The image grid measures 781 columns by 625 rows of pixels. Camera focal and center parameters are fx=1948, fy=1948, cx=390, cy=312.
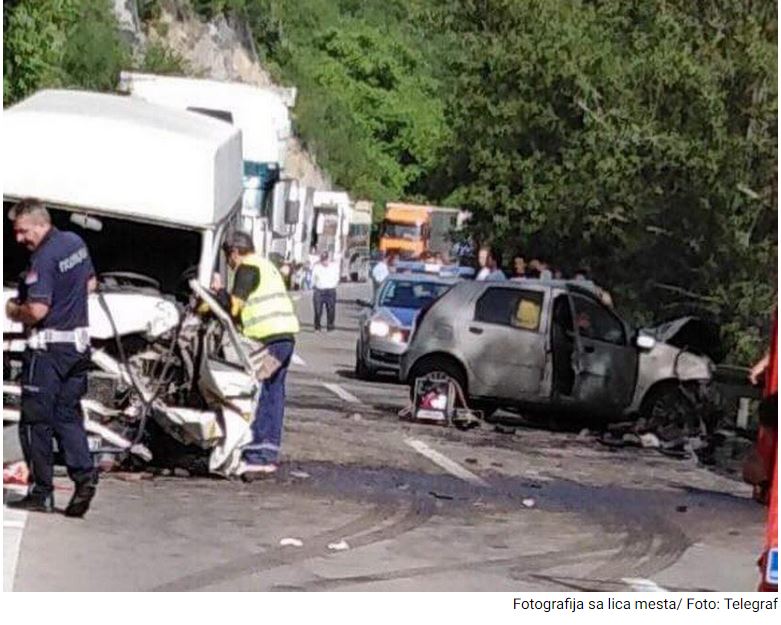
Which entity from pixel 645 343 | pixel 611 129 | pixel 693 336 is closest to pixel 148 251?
pixel 645 343

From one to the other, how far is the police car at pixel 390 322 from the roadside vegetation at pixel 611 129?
3370mm

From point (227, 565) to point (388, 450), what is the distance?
685 cm

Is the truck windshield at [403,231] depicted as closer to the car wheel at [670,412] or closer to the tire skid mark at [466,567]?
the car wheel at [670,412]

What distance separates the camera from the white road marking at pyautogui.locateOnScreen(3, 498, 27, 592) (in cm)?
893

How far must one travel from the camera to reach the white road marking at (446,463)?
15.0 metres

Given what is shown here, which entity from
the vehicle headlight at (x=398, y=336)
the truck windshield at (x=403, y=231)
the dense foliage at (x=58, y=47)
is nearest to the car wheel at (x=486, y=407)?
the vehicle headlight at (x=398, y=336)

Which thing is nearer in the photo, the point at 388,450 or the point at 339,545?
the point at 339,545

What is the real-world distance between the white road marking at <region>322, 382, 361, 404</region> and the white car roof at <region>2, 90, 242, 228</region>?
7.25 metres

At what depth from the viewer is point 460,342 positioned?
2056 centimetres

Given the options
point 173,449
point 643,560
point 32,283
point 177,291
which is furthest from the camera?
point 177,291

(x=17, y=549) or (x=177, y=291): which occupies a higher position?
(x=177, y=291)

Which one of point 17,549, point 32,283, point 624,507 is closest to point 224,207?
point 624,507
